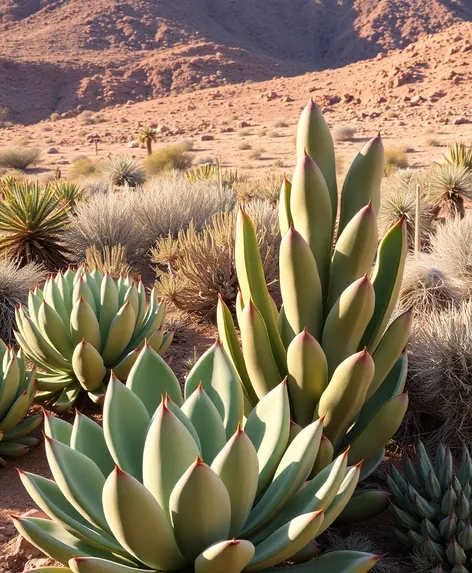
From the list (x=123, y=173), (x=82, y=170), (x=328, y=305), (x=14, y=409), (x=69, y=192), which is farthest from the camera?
(x=82, y=170)

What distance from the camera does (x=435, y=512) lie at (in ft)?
8.84

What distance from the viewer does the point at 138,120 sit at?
37812 millimetres

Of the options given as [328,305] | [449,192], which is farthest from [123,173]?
[328,305]

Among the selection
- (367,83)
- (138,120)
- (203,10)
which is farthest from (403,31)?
(138,120)

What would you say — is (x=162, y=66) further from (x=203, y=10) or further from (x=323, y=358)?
(x=323, y=358)

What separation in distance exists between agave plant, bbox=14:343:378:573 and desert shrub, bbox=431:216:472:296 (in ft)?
13.3

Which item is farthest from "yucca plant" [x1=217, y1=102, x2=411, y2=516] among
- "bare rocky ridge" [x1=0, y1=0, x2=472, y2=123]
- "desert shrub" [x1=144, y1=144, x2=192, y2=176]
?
"bare rocky ridge" [x1=0, y1=0, x2=472, y2=123]

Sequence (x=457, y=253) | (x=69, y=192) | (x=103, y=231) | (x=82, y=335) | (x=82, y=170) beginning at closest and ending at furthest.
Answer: (x=82, y=335) < (x=457, y=253) < (x=103, y=231) < (x=69, y=192) < (x=82, y=170)

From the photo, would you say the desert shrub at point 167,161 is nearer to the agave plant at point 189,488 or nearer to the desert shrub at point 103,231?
the desert shrub at point 103,231

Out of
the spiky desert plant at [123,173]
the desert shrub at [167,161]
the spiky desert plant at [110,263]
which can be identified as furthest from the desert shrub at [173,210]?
the desert shrub at [167,161]

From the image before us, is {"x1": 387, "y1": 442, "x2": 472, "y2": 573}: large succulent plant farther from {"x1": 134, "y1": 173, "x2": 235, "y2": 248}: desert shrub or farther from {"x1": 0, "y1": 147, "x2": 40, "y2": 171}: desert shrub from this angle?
{"x1": 0, "y1": 147, "x2": 40, "y2": 171}: desert shrub

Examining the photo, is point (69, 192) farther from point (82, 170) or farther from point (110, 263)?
point (82, 170)

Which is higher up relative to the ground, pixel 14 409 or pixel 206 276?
pixel 206 276

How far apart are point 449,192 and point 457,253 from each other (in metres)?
4.02
